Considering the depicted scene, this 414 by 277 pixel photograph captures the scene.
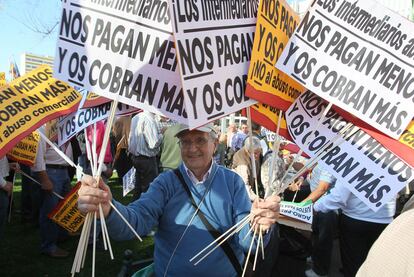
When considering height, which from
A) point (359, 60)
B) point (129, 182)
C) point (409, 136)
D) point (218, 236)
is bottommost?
point (129, 182)

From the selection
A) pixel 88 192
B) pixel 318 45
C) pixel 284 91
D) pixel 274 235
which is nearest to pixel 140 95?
pixel 88 192

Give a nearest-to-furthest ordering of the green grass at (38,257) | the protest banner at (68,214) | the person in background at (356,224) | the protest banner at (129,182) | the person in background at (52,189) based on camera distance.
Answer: the protest banner at (68,214) < the person in background at (356,224) < the green grass at (38,257) < the person in background at (52,189) < the protest banner at (129,182)

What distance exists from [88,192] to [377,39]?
67.4 inches

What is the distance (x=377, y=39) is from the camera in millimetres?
1900

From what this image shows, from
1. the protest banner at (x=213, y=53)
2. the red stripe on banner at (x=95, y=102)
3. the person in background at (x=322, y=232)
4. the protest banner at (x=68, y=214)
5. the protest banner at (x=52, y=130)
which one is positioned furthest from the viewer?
the person in background at (x=322, y=232)

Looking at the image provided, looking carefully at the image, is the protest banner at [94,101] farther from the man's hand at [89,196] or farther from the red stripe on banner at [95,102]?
the man's hand at [89,196]

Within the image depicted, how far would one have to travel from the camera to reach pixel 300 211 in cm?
394

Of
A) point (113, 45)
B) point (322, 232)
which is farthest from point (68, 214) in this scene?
point (322, 232)

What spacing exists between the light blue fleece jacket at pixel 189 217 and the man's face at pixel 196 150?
8cm

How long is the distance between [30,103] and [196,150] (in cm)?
122

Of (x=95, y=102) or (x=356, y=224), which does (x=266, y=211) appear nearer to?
(x=95, y=102)

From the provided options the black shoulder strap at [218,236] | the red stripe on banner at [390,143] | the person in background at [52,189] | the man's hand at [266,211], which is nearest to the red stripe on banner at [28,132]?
the black shoulder strap at [218,236]

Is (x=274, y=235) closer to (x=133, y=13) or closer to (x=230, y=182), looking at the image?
(x=230, y=182)

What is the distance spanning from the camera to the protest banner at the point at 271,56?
1876 mm
